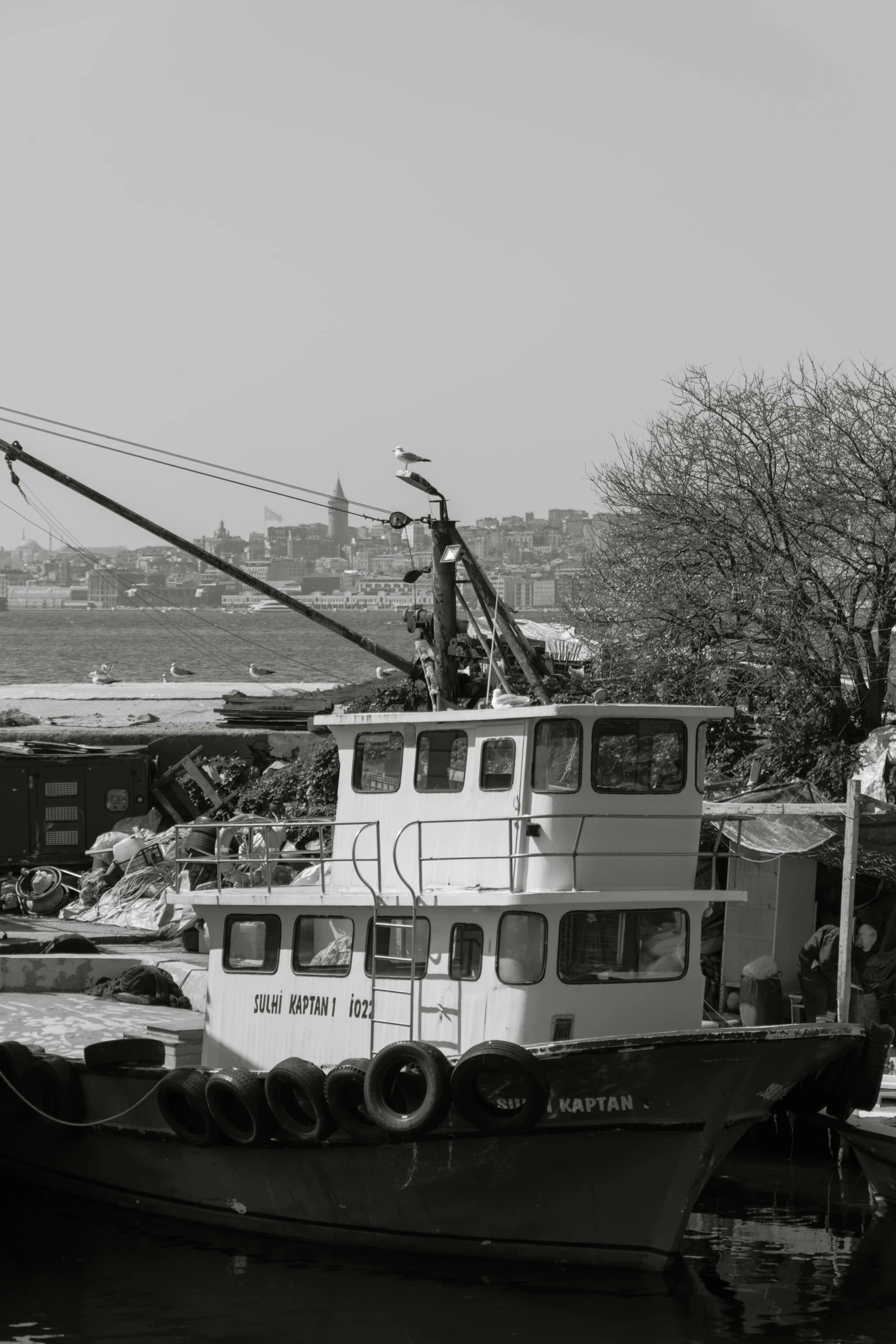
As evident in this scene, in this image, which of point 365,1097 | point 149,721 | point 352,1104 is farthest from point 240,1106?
point 149,721

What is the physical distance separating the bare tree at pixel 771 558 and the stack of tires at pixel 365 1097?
11496mm

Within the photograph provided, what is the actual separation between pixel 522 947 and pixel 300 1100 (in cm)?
237

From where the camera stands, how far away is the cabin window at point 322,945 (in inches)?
547

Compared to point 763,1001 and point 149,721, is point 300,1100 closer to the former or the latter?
point 763,1001

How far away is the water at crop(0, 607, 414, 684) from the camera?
317 feet

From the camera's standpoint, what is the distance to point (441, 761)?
1387cm

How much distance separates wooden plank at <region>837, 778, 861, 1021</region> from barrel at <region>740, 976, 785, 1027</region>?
2.03ft

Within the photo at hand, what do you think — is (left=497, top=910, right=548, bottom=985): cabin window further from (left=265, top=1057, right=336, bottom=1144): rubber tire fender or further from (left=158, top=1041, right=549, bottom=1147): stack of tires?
(left=265, top=1057, right=336, bottom=1144): rubber tire fender

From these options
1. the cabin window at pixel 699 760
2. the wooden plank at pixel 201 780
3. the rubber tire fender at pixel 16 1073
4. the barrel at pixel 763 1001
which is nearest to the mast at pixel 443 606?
the cabin window at pixel 699 760

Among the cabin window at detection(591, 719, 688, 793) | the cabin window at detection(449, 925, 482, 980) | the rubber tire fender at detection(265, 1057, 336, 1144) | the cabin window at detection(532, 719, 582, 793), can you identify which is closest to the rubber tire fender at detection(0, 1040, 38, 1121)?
the rubber tire fender at detection(265, 1057, 336, 1144)

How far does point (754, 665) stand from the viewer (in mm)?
23250

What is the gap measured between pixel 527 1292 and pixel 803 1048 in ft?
9.76

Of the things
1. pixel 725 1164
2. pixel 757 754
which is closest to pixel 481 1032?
pixel 725 1164

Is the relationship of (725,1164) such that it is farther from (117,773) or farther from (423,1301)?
(117,773)
